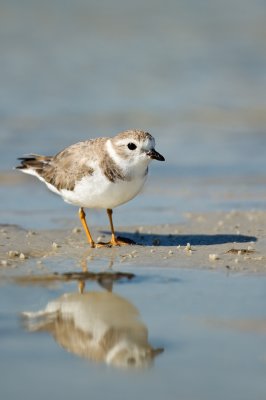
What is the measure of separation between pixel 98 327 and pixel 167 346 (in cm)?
61

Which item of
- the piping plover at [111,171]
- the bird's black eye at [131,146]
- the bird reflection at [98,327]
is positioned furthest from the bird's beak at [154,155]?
the bird reflection at [98,327]

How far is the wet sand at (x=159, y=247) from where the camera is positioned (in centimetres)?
742

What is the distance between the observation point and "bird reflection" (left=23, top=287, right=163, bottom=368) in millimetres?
5098

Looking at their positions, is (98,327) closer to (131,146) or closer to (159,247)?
(159,247)

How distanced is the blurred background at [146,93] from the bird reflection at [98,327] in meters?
3.70

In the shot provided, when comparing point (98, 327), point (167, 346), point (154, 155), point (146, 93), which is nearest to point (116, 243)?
point (154, 155)

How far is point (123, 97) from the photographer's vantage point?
1853cm

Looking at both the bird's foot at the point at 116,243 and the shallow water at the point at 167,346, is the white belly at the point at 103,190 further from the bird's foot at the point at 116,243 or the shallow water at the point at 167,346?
the shallow water at the point at 167,346

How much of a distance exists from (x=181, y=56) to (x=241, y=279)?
48.7 feet

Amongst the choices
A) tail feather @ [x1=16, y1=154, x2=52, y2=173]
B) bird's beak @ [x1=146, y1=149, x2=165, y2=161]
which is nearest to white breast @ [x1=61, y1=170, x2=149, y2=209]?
bird's beak @ [x1=146, y1=149, x2=165, y2=161]

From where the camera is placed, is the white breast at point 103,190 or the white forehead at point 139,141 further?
the white forehead at point 139,141

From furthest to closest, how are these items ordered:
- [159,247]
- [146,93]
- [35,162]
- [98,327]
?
[146,93] → [35,162] → [159,247] → [98,327]

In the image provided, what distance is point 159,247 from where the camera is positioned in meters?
8.34

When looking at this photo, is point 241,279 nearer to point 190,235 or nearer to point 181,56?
point 190,235
